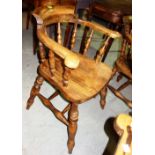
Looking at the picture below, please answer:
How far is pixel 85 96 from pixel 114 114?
669mm

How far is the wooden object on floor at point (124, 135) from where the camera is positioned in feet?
2.15

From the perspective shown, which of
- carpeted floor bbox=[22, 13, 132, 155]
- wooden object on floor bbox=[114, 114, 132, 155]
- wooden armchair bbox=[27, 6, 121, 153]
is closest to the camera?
wooden object on floor bbox=[114, 114, 132, 155]

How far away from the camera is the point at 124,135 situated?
0.69 m

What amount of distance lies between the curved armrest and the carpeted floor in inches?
27.6

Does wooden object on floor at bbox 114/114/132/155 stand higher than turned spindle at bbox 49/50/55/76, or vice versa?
wooden object on floor at bbox 114/114/132/155

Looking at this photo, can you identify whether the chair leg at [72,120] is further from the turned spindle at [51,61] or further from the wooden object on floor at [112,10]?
the wooden object on floor at [112,10]

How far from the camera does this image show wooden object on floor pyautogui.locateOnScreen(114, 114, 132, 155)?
66cm

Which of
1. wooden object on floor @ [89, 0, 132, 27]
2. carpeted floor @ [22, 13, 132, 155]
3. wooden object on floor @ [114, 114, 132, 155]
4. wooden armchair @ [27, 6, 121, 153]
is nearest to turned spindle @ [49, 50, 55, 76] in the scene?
wooden armchair @ [27, 6, 121, 153]

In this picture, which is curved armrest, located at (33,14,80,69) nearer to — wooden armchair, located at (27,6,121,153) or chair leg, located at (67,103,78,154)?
wooden armchair, located at (27,6,121,153)

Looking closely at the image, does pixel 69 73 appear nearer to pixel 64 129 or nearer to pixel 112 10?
pixel 64 129

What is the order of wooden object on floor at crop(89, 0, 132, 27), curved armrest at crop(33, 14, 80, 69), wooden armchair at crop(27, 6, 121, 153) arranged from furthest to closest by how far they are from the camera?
wooden object on floor at crop(89, 0, 132, 27), wooden armchair at crop(27, 6, 121, 153), curved armrest at crop(33, 14, 80, 69)
